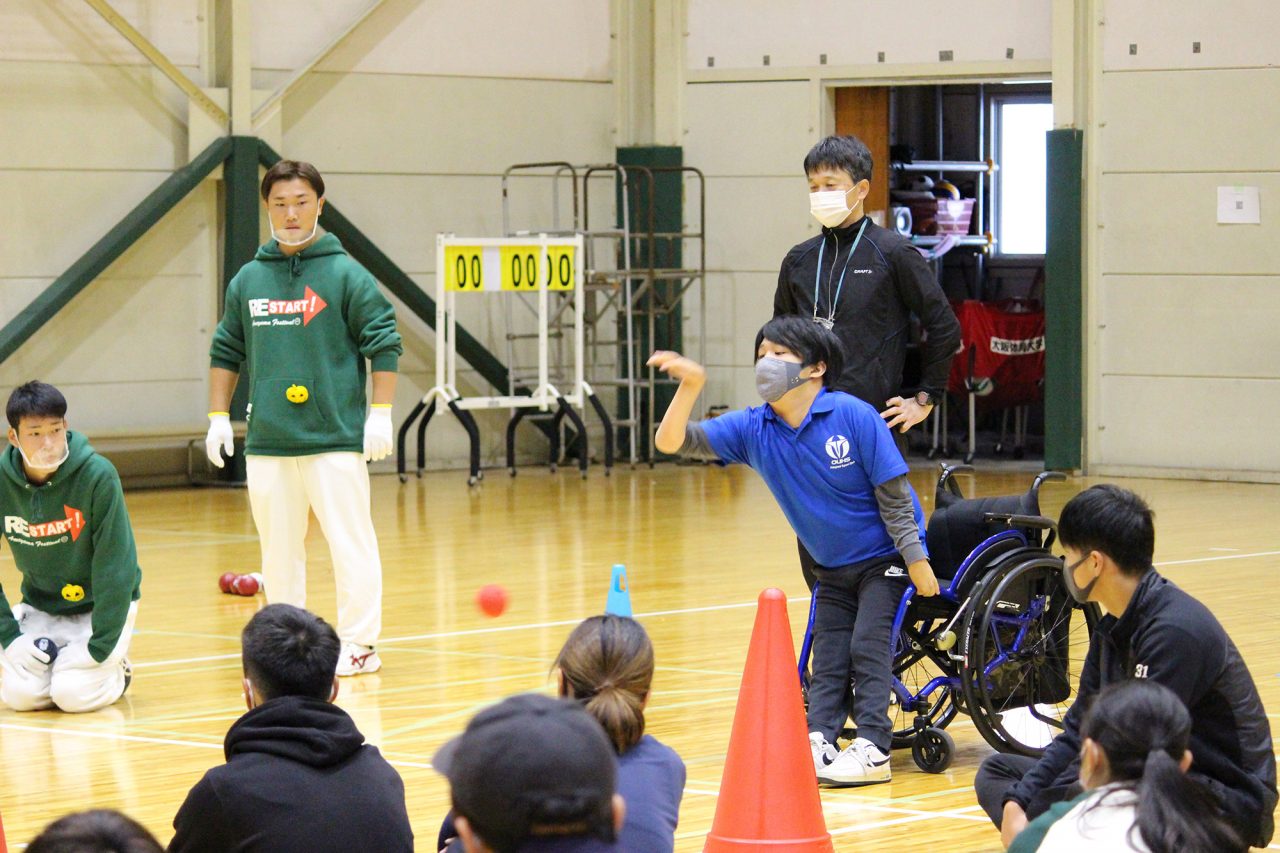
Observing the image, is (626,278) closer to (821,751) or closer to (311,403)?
(311,403)

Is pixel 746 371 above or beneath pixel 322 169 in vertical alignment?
beneath

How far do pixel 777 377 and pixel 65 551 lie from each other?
240 centimetres

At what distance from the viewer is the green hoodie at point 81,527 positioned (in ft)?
18.9

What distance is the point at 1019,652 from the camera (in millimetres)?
4973

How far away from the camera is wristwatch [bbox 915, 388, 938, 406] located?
17.9ft

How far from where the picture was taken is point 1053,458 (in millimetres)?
12617

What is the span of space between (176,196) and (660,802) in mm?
9595

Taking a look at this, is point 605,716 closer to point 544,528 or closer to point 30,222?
point 544,528

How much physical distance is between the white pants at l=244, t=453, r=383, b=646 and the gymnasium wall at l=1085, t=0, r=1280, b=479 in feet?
24.1

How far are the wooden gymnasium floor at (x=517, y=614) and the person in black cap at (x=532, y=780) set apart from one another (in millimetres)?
2322

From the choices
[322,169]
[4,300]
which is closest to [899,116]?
[322,169]

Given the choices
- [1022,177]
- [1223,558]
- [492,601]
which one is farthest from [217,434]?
[1022,177]

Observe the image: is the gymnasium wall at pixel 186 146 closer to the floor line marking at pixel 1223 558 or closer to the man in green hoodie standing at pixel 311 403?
the man in green hoodie standing at pixel 311 403

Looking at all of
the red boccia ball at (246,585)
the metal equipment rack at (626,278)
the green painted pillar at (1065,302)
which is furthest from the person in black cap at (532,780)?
the green painted pillar at (1065,302)
